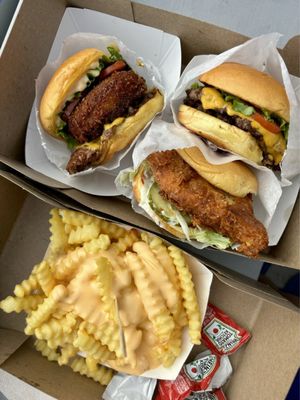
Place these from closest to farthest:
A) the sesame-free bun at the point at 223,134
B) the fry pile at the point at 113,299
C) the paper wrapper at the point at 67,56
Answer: the sesame-free bun at the point at 223,134
the fry pile at the point at 113,299
the paper wrapper at the point at 67,56

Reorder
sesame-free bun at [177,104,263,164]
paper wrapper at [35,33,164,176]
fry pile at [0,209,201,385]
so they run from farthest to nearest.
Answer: paper wrapper at [35,33,164,176]
fry pile at [0,209,201,385]
sesame-free bun at [177,104,263,164]

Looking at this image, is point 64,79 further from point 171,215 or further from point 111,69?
point 171,215

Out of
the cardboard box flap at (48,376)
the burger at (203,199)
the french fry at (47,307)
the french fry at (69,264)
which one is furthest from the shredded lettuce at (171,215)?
the cardboard box flap at (48,376)

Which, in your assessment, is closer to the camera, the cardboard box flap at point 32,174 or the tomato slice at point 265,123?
the tomato slice at point 265,123

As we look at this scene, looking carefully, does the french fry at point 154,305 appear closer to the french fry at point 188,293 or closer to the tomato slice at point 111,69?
the french fry at point 188,293

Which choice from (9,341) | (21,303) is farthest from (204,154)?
(9,341)

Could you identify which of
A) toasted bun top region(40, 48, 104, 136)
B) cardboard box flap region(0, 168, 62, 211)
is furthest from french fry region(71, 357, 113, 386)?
toasted bun top region(40, 48, 104, 136)

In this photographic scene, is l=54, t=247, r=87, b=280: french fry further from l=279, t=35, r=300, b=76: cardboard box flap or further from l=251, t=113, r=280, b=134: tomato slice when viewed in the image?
l=279, t=35, r=300, b=76: cardboard box flap
